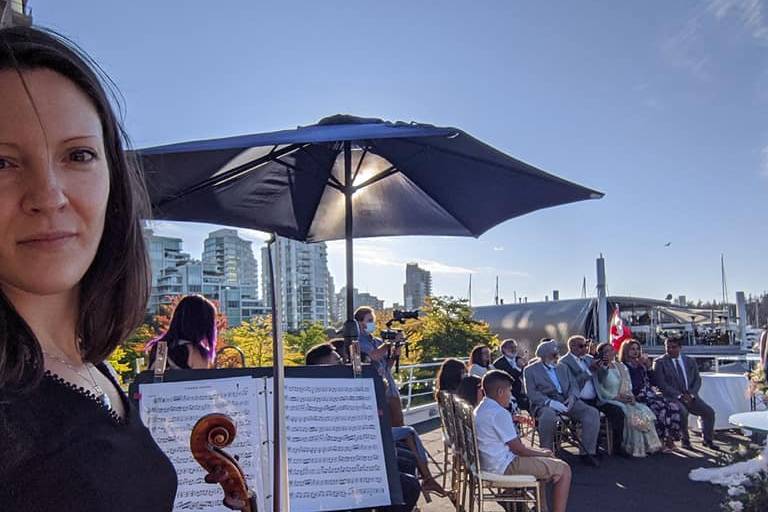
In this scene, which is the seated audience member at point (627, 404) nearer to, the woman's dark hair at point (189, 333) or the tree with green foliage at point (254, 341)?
the tree with green foliage at point (254, 341)

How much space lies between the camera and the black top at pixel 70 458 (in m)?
0.61

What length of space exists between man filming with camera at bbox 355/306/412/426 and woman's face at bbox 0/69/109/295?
3.82 metres

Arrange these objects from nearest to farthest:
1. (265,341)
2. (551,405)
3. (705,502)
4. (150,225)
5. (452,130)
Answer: (150,225), (452,130), (705,502), (265,341), (551,405)

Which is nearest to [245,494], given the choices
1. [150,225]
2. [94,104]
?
[150,225]

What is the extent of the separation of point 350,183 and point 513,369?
4984 mm

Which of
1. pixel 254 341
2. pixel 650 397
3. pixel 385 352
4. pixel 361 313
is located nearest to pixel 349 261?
pixel 385 352

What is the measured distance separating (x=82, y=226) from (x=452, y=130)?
169 centimetres

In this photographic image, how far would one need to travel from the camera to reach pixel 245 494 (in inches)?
38.9

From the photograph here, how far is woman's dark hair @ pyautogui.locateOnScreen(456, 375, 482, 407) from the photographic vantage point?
16.3ft

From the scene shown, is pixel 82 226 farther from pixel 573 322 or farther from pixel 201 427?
pixel 573 322

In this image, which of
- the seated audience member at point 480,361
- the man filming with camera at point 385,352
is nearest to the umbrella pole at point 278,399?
the man filming with camera at point 385,352

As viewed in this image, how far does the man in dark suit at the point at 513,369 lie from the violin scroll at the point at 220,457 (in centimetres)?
682

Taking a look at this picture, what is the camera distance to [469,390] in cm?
498

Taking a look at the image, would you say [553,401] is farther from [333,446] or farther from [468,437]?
[333,446]
